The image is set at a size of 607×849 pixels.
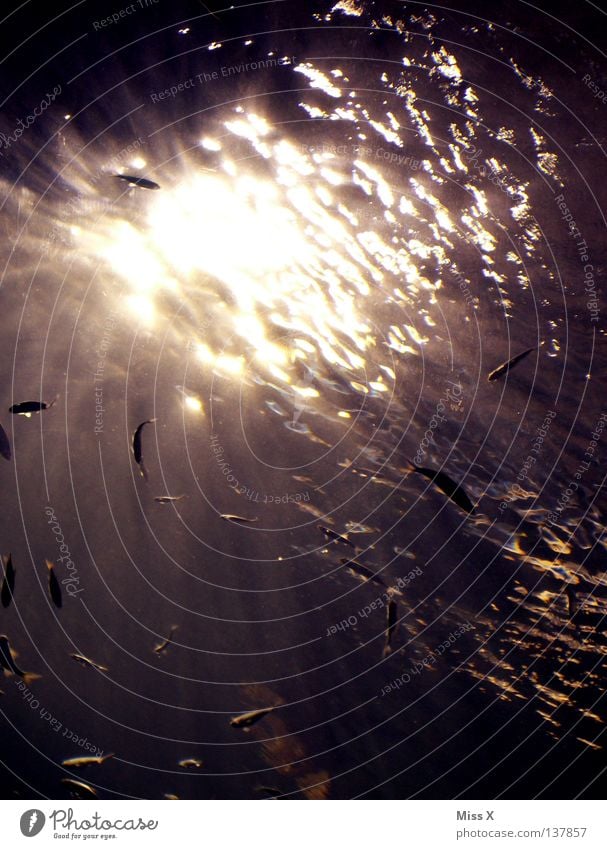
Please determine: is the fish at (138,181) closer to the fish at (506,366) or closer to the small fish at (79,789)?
the fish at (506,366)

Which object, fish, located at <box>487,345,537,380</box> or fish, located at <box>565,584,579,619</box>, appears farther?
fish, located at <box>565,584,579,619</box>

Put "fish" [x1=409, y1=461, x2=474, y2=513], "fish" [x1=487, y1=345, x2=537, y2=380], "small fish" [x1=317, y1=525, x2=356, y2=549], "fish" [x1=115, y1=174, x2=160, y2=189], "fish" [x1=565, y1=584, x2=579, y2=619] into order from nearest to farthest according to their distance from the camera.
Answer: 1. "fish" [x1=115, y1=174, x2=160, y2=189]
2. "fish" [x1=487, y1=345, x2=537, y2=380]
3. "fish" [x1=409, y1=461, x2=474, y2=513]
4. "fish" [x1=565, y1=584, x2=579, y2=619]
5. "small fish" [x1=317, y1=525, x2=356, y2=549]

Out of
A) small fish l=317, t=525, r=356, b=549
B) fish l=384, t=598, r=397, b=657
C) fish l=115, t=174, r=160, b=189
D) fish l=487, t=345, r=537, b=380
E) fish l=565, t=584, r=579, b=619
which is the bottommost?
fish l=384, t=598, r=397, b=657

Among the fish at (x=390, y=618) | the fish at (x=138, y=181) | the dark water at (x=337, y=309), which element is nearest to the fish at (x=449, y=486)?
the dark water at (x=337, y=309)

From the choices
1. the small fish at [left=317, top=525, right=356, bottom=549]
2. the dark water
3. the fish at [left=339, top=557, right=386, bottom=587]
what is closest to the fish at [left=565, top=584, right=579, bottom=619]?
the dark water

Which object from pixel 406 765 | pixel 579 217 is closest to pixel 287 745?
pixel 406 765

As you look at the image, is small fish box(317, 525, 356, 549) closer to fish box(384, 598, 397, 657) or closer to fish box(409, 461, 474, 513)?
fish box(384, 598, 397, 657)
